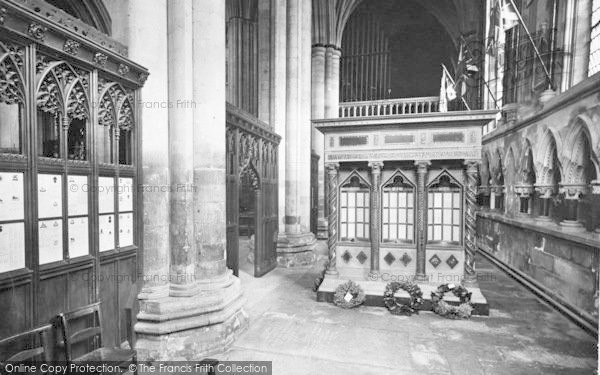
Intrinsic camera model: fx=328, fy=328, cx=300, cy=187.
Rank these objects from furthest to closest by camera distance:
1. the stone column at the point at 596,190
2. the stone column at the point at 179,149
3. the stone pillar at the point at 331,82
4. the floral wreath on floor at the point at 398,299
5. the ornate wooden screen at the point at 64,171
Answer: the stone pillar at the point at 331,82
the floral wreath on floor at the point at 398,299
the stone column at the point at 596,190
the stone column at the point at 179,149
the ornate wooden screen at the point at 64,171

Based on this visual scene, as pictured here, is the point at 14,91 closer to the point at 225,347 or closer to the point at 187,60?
the point at 187,60

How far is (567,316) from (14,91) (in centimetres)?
850

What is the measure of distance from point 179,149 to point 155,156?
33 cm

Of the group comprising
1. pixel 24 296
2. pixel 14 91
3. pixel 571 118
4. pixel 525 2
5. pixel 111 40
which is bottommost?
pixel 24 296

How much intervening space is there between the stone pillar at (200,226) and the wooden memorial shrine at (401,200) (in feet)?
8.57

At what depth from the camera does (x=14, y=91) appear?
2.84 m

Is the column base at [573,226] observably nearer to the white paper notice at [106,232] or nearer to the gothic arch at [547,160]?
the gothic arch at [547,160]

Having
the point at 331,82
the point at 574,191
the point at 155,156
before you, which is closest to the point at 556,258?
the point at 574,191

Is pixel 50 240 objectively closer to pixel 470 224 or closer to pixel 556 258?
pixel 470 224

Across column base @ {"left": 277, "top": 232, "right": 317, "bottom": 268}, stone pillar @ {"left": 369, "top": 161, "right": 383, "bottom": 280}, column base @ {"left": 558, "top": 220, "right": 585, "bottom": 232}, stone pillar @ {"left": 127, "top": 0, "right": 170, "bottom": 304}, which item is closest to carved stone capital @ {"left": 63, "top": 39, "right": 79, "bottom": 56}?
stone pillar @ {"left": 127, "top": 0, "right": 170, "bottom": 304}

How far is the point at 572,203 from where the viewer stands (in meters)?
6.24

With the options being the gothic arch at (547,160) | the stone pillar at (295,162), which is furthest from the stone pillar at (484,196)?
the stone pillar at (295,162)

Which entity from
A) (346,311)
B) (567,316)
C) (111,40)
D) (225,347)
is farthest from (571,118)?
(111,40)

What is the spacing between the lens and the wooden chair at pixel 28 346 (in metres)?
Result: 2.63
